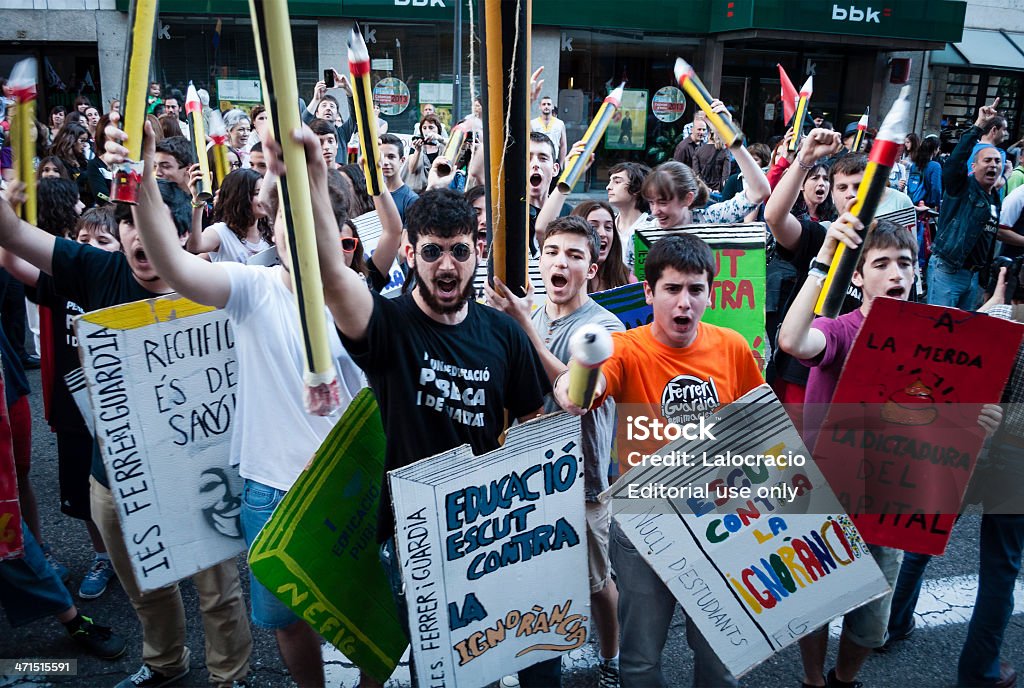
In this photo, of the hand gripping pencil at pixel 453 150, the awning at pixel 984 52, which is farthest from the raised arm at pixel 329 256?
the awning at pixel 984 52

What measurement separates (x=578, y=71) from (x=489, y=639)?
597 inches

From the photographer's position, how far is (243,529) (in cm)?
273

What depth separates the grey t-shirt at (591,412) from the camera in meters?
2.99

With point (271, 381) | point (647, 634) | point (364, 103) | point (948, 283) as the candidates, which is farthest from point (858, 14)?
point (271, 381)

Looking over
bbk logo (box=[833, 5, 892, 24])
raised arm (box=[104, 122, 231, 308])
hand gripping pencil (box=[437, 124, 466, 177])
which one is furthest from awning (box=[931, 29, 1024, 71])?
raised arm (box=[104, 122, 231, 308])

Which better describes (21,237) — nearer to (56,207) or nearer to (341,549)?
(341,549)

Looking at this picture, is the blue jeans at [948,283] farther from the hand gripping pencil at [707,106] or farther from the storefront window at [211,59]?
the storefront window at [211,59]

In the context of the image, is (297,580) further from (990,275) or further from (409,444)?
(990,275)

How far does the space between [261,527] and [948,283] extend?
21.0ft

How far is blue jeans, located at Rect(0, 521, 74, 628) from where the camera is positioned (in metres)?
2.99

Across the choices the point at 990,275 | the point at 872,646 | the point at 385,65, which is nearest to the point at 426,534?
the point at 872,646

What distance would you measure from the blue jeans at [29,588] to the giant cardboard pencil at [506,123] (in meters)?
2.13

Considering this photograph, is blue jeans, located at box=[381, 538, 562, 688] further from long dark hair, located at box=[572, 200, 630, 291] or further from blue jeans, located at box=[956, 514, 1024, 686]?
long dark hair, located at box=[572, 200, 630, 291]

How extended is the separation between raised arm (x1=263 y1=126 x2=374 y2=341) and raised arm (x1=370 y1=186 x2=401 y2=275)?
1142mm
